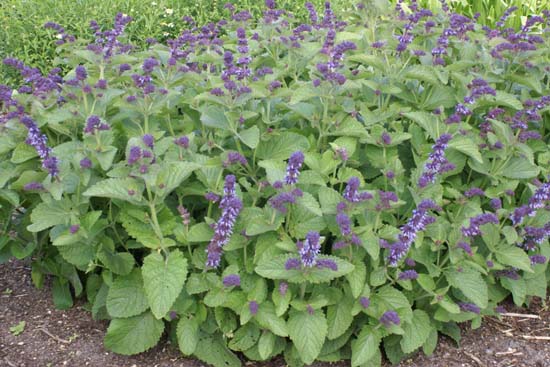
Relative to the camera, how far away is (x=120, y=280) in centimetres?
314

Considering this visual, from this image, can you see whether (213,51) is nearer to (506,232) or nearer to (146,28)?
(506,232)

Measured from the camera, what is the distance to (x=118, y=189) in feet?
8.79

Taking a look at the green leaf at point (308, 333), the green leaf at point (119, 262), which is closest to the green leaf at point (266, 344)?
the green leaf at point (308, 333)

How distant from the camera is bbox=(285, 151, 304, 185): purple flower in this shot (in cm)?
258

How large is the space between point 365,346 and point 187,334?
827 mm

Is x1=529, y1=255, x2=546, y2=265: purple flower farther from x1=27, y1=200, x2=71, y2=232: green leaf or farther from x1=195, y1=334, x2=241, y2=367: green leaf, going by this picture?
x1=27, y1=200, x2=71, y2=232: green leaf

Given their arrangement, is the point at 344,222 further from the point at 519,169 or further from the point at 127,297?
the point at 519,169

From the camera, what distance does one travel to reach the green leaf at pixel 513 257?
3.10 meters

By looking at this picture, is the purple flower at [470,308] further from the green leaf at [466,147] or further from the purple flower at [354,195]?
the purple flower at [354,195]

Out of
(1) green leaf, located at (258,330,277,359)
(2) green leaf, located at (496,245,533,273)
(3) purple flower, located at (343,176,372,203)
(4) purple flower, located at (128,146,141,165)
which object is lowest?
(1) green leaf, located at (258,330,277,359)

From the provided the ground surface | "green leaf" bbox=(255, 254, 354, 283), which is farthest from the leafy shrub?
the ground surface

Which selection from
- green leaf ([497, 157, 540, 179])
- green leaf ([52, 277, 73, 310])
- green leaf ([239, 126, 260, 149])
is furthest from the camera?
green leaf ([52, 277, 73, 310])

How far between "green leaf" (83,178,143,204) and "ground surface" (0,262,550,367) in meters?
0.93

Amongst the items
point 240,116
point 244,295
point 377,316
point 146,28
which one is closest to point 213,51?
point 240,116
